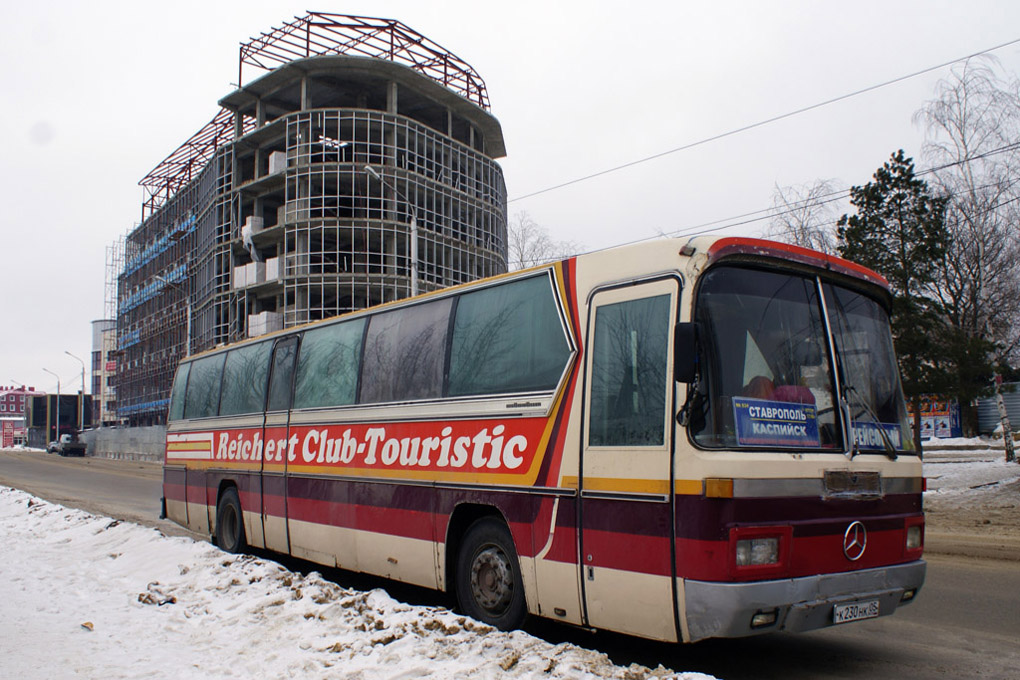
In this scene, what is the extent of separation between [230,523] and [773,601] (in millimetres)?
8861

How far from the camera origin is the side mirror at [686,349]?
5.23 meters

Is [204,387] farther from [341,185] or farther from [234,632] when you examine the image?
[341,185]

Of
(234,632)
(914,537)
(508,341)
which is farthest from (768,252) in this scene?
(234,632)

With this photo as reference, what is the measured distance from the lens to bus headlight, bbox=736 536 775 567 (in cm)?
514

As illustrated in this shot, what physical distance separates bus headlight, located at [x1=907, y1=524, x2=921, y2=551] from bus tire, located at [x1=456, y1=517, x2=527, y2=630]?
2907 millimetres

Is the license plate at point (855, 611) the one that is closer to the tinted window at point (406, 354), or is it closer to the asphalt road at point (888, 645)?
the asphalt road at point (888, 645)

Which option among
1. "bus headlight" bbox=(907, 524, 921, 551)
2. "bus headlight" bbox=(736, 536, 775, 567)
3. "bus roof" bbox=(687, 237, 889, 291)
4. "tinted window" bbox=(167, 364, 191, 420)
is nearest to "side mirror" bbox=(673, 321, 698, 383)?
"bus roof" bbox=(687, 237, 889, 291)

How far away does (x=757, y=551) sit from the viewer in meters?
5.20

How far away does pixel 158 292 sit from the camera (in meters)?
74.4

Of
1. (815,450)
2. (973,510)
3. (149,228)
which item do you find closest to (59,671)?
(815,450)

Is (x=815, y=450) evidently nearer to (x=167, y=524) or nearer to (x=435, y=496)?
(x=435, y=496)

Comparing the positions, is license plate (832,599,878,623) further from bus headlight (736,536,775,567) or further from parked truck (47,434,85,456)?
parked truck (47,434,85,456)

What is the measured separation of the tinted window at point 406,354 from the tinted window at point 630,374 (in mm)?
2162

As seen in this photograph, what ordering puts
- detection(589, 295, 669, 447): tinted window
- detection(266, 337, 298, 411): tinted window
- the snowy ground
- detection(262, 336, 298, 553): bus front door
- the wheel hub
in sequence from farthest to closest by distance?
1. the snowy ground
2. detection(266, 337, 298, 411): tinted window
3. detection(262, 336, 298, 553): bus front door
4. the wheel hub
5. detection(589, 295, 669, 447): tinted window
